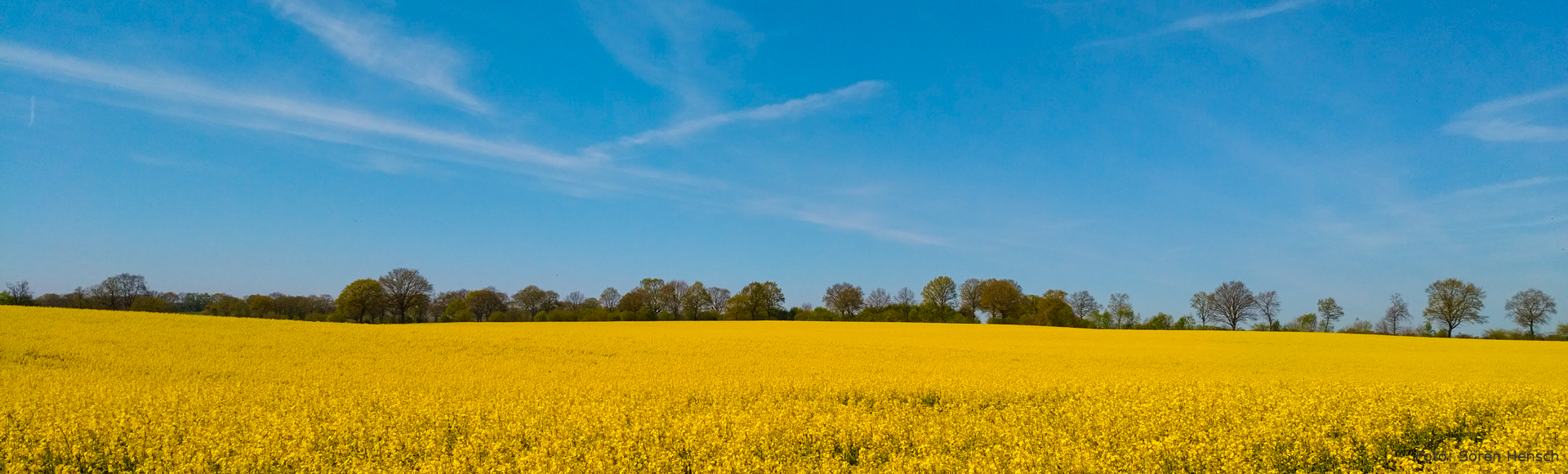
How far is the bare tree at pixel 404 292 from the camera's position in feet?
213

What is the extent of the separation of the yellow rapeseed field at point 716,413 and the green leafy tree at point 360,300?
125 ft

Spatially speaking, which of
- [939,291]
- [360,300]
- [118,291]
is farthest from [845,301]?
[118,291]

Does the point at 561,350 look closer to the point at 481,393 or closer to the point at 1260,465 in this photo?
the point at 481,393

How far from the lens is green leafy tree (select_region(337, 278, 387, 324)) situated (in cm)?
5825

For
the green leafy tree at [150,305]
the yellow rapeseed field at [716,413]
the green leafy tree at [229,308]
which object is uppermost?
the yellow rapeseed field at [716,413]

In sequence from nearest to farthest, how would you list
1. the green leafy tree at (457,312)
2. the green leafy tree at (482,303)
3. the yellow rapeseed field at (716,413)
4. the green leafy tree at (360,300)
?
1. the yellow rapeseed field at (716,413)
2. the green leafy tree at (360,300)
3. the green leafy tree at (457,312)
4. the green leafy tree at (482,303)

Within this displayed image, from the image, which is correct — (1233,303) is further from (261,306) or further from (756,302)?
(261,306)

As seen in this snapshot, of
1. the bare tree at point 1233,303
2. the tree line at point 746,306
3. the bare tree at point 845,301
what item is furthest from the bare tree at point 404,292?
the bare tree at point 1233,303

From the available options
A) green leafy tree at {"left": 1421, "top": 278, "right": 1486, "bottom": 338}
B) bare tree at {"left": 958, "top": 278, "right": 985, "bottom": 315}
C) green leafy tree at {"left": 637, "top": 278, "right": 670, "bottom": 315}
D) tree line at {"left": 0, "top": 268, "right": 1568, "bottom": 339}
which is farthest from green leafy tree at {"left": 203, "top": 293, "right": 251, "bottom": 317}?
green leafy tree at {"left": 1421, "top": 278, "right": 1486, "bottom": 338}

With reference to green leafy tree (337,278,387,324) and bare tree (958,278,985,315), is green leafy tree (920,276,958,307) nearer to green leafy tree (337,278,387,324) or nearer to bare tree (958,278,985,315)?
bare tree (958,278,985,315)

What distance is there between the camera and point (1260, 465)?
765cm

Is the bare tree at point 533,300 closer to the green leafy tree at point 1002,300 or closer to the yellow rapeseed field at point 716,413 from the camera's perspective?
the green leafy tree at point 1002,300

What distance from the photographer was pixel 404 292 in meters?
65.8

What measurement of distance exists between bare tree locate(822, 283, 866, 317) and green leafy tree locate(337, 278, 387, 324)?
151 ft
